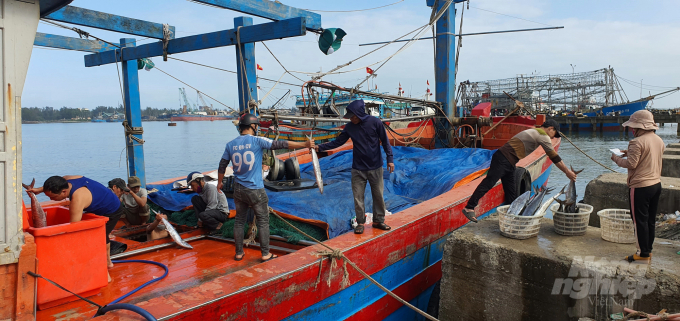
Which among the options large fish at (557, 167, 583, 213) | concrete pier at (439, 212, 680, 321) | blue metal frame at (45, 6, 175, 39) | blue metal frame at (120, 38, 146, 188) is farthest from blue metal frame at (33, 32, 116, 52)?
large fish at (557, 167, 583, 213)

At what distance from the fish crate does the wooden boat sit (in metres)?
1.03

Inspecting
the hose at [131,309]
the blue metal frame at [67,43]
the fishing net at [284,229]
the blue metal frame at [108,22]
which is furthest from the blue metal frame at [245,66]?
the blue metal frame at [67,43]

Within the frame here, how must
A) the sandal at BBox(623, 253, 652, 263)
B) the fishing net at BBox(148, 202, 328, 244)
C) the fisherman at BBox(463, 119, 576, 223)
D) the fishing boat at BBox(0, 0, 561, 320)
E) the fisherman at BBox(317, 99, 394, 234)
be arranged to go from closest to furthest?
the fishing boat at BBox(0, 0, 561, 320) < the sandal at BBox(623, 253, 652, 263) < the fisherman at BBox(317, 99, 394, 234) < the fishing net at BBox(148, 202, 328, 244) < the fisherman at BBox(463, 119, 576, 223)

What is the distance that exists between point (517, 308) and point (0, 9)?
14.3ft

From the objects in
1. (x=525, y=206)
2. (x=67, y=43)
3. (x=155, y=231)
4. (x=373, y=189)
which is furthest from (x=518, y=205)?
(x=67, y=43)

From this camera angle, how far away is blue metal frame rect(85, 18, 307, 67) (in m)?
5.46

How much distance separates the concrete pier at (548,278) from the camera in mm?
3207

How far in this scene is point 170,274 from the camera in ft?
13.1

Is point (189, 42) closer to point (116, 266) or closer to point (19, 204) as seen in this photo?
point (116, 266)

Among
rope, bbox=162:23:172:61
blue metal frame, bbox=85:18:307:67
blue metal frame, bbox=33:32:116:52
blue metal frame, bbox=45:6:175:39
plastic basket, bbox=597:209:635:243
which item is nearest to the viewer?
plastic basket, bbox=597:209:635:243

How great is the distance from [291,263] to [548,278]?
217 centimetres

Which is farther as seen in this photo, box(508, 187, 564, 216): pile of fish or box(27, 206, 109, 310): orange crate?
box(508, 187, 564, 216): pile of fish

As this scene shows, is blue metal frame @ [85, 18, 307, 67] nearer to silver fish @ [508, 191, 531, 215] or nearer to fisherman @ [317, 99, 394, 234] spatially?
fisherman @ [317, 99, 394, 234]

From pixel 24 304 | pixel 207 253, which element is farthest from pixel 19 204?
pixel 207 253
